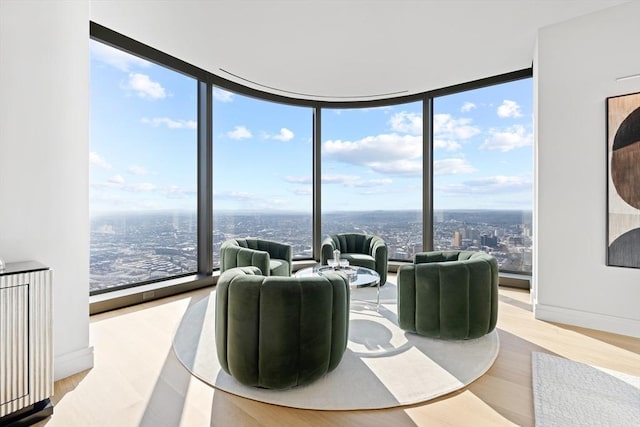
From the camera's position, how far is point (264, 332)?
196 cm

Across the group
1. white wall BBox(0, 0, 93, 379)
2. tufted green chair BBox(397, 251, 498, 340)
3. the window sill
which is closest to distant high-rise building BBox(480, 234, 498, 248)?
tufted green chair BBox(397, 251, 498, 340)

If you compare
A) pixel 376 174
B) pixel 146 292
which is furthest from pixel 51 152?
pixel 376 174

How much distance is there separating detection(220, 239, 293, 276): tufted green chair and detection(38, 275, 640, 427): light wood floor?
1.06 meters

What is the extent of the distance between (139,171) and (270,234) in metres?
2.33

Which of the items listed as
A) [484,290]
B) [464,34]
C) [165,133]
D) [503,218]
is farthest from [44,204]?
[503,218]

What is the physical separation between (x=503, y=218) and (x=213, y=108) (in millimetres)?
4595

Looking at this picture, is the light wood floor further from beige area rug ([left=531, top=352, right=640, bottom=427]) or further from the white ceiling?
the white ceiling

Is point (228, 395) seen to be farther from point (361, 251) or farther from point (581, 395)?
point (361, 251)

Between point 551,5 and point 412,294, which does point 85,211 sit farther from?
point 551,5

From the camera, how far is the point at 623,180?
292cm

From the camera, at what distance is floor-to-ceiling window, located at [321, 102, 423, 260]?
5344mm

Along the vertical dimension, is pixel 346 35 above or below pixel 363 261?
above

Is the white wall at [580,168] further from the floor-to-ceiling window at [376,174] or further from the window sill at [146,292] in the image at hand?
the window sill at [146,292]

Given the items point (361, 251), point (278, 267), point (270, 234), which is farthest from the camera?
point (270, 234)
